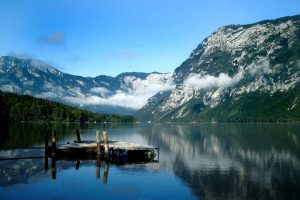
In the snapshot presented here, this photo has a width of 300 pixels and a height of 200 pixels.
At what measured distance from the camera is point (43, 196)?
4438 cm

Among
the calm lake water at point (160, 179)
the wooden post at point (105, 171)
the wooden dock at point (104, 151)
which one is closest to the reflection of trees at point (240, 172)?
the calm lake water at point (160, 179)

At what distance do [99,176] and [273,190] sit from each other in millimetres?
24246

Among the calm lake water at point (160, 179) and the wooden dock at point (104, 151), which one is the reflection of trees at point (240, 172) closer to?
the calm lake water at point (160, 179)

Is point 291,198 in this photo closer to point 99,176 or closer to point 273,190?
point 273,190

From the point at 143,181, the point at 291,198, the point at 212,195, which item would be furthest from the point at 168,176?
the point at 291,198

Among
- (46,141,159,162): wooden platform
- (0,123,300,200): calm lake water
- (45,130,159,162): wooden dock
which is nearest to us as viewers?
(0,123,300,200): calm lake water

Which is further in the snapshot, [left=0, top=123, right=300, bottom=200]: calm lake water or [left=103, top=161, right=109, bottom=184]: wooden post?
[left=103, top=161, right=109, bottom=184]: wooden post

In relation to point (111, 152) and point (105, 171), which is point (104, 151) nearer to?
point (111, 152)

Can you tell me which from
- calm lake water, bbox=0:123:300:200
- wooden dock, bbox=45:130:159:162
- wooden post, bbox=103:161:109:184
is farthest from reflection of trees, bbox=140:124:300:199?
wooden post, bbox=103:161:109:184

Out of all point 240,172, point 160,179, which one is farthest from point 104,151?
point 240,172

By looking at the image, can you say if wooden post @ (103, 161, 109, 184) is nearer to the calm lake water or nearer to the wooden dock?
the calm lake water

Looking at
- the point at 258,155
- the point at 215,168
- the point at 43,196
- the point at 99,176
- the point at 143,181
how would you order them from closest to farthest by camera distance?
the point at 43,196, the point at 143,181, the point at 99,176, the point at 215,168, the point at 258,155

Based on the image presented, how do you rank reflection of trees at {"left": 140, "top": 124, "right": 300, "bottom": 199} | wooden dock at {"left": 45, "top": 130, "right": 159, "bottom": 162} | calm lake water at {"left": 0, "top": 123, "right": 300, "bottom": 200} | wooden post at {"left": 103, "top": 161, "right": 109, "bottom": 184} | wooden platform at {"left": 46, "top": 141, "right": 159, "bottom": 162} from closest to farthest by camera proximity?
calm lake water at {"left": 0, "top": 123, "right": 300, "bottom": 200} < reflection of trees at {"left": 140, "top": 124, "right": 300, "bottom": 199} < wooden post at {"left": 103, "top": 161, "right": 109, "bottom": 184} < wooden dock at {"left": 45, "top": 130, "right": 159, "bottom": 162} < wooden platform at {"left": 46, "top": 141, "right": 159, "bottom": 162}

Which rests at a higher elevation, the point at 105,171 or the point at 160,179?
the point at 105,171
